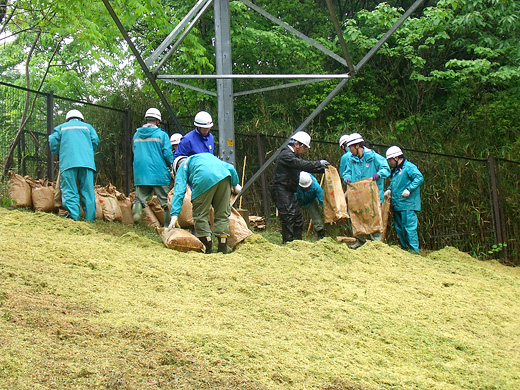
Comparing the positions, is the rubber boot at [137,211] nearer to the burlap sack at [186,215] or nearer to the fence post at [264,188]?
the burlap sack at [186,215]

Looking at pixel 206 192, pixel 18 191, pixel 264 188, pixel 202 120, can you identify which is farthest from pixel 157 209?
pixel 264 188

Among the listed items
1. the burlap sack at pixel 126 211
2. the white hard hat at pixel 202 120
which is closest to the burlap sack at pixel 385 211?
the white hard hat at pixel 202 120

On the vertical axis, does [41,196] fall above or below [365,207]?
above

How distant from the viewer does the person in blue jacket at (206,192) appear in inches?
276

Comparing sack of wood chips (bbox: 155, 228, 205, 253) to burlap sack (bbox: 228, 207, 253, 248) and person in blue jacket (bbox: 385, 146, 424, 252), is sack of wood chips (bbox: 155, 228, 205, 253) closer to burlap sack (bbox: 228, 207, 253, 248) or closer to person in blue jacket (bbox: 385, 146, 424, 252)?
burlap sack (bbox: 228, 207, 253, 248)

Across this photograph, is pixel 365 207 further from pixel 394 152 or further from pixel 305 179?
pixel 394 152

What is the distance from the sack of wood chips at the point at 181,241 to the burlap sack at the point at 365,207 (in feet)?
9.35

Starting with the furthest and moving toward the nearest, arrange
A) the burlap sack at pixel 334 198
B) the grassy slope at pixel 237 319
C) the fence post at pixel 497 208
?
the fence post at pixel 497 208, the burlap sack at pixel 334 198, the grassy slope at pixel 237 319

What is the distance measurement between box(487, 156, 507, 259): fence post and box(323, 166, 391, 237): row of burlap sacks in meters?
2.08

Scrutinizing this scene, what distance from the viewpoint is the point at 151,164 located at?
8.80 meters

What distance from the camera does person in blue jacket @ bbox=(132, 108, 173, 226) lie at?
880 cm

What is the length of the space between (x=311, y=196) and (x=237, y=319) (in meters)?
5.13

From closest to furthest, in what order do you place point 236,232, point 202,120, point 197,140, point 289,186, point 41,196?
1. point 236,232
2. point 202,120
3. point 197,140
4. point 41,196
5. point 289,186

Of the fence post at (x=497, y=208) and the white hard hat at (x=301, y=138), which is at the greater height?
the white hard hat at (x=301, y=138)
